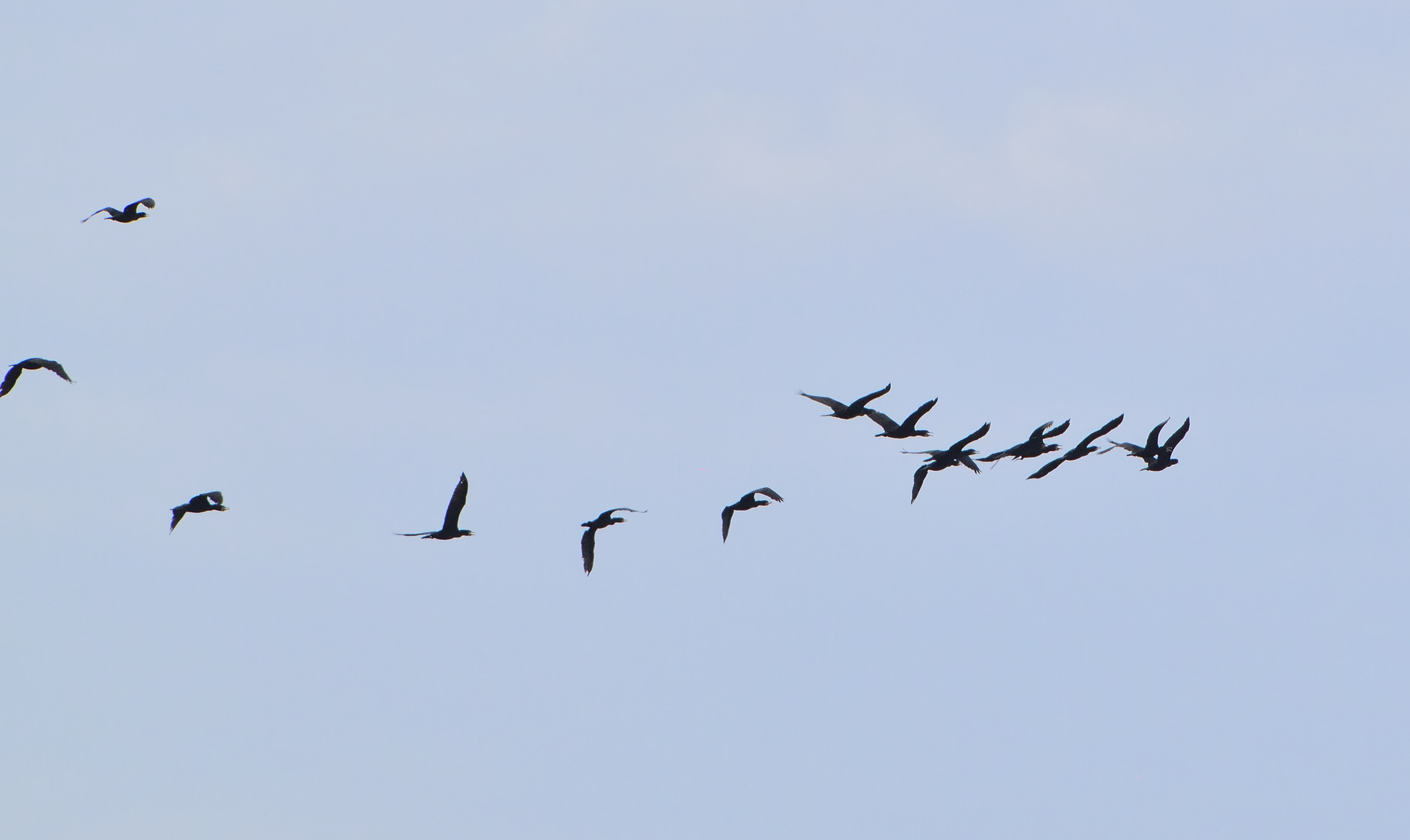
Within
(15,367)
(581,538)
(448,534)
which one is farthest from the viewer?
(581,538)

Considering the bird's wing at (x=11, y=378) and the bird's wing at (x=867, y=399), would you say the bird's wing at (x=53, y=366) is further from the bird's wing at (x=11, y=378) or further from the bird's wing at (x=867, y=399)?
the bird's wing at (x=867, y=399)

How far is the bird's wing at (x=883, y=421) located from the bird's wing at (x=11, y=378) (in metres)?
24.1

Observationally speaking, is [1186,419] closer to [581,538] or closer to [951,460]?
[951,460]

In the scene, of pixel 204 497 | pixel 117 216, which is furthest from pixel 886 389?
pixel 117 216

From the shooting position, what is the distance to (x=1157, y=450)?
60438 millimetres

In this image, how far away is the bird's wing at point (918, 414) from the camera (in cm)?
5691

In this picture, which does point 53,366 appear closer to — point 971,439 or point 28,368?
point 28,368

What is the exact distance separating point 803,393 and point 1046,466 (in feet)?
34.6

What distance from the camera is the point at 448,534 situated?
5475cm

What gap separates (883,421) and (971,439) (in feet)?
9.01

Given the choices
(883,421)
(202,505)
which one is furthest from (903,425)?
(202,505)

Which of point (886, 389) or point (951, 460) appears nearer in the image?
point (886, 389)

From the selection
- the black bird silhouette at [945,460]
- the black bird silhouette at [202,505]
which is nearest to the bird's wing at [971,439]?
the black bird silhouette at [945,460]

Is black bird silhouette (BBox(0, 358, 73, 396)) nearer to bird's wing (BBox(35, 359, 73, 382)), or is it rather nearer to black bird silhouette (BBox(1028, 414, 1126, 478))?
bird's wing (BBox(35, 359, 73, 382))
